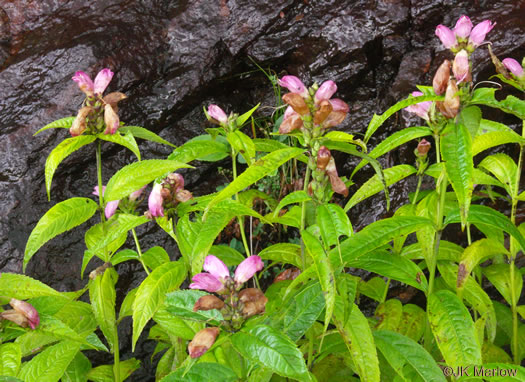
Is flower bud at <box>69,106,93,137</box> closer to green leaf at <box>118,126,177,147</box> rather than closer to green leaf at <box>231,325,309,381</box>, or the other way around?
green leaf at <box>118,126,177,147</box>

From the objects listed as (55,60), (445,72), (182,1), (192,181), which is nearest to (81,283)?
(192,181)

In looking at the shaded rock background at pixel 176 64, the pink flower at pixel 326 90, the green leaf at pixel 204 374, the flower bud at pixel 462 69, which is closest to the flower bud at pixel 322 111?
the pink flower at pixel 326 90

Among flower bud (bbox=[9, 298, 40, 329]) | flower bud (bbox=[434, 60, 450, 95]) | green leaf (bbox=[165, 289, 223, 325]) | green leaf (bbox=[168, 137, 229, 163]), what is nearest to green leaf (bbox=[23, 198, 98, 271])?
flower bud (bbox=[9, 298, 40, 329])

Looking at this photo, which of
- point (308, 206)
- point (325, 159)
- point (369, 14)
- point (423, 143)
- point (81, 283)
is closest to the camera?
point (325, 159)

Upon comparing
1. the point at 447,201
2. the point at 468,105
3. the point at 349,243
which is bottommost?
the point at 447,201

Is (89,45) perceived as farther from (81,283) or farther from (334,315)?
(334,315)

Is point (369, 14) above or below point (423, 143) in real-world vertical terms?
above

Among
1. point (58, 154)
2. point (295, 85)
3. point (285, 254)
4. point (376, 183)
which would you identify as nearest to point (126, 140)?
point (58, 154)

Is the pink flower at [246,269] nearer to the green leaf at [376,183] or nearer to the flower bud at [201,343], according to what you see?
the flower bud at [201,343]
